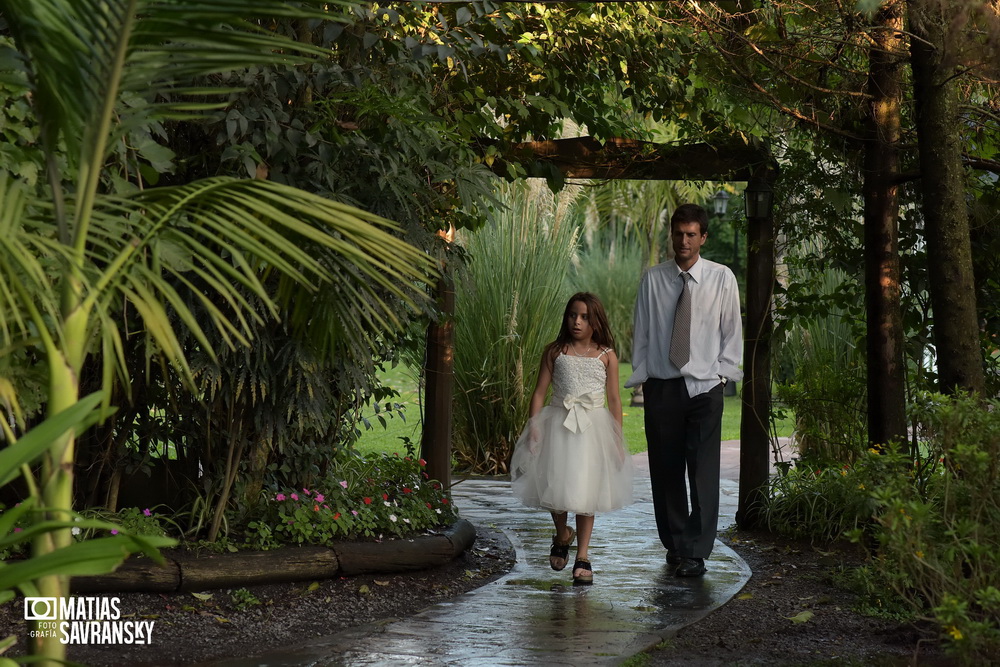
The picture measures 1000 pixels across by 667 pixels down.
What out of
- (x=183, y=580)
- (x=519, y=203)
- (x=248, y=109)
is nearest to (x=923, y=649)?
(x=183, y=580)

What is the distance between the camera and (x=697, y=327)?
5910 millimetres

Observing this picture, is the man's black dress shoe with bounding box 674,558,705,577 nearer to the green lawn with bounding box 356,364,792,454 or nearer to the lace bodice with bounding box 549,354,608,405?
the lace bodice with bounding box 549,354,608,405

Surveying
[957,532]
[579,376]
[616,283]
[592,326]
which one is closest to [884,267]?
[592,326]

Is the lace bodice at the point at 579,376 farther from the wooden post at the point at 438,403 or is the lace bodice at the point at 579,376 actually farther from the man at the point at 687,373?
the wooden post at the point at 438,403

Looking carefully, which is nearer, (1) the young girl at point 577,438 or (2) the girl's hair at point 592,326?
(1) the young girl at point 577,438

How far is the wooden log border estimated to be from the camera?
4832mm

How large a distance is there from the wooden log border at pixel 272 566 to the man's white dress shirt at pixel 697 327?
4.84 feet

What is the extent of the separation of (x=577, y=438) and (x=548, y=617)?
131cm

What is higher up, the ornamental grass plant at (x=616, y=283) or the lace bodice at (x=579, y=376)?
the ornamental grass plant at (x=616, y=283)

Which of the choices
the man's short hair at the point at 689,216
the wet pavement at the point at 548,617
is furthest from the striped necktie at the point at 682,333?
the wet pavement at the point at 548,617

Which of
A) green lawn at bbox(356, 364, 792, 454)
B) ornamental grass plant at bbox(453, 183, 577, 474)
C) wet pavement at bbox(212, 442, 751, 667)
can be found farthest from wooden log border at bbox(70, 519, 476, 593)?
green lawn at bbox(356, 364, 792, 454)

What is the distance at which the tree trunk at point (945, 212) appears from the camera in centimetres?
495

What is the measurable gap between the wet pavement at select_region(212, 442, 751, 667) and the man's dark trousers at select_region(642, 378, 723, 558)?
22 centimetres

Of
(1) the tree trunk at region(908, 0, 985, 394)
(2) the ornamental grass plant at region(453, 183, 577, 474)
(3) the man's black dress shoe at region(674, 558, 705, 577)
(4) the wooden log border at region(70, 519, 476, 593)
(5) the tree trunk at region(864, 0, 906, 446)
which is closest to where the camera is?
(4) the wooden log border at region(70, 519, 476, 593)
